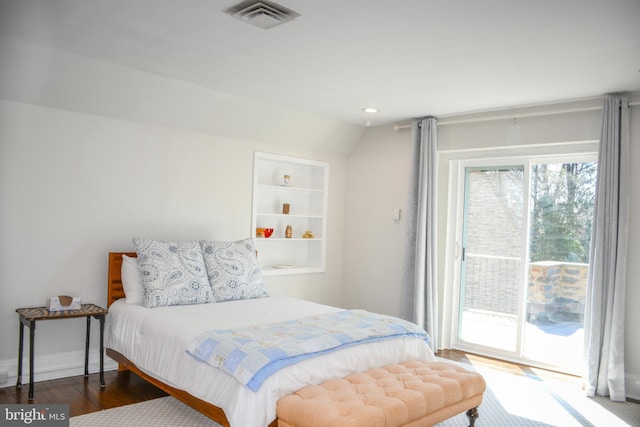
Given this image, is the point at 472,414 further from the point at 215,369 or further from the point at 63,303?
the point at 63,303

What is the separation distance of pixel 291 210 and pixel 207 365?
120 inches

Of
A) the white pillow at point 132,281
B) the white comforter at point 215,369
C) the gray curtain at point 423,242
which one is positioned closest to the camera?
the white comforter at point 215,369

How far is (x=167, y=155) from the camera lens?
14.6 feet

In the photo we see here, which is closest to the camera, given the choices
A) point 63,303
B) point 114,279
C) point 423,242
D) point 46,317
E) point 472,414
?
point 472,414

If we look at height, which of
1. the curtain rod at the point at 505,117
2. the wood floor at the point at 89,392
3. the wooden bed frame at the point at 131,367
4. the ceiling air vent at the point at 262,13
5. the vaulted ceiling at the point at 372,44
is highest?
the vaulted ceiling at the point at 372,44

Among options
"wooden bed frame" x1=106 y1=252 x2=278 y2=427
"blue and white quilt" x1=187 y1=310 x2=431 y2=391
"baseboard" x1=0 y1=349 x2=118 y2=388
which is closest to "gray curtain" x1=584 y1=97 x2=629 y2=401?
"blue and white quilt" x1=187 y1=310 x2=431 y2=391

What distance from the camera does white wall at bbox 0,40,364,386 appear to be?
11.8 feet

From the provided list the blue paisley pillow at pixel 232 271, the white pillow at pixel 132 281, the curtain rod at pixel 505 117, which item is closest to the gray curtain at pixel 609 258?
the curtain rod at pixel 505 117

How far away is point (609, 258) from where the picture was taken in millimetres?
3906

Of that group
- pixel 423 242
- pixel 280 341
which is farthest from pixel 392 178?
pixel 280 341

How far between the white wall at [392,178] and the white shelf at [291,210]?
384 millimetres

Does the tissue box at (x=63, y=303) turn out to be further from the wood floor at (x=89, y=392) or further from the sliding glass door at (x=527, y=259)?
the sliding glass door at (x=527, y=259)

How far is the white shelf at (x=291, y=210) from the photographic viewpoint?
535 centimetres

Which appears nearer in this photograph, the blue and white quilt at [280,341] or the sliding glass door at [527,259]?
the blue and white quilt at [280,341]
